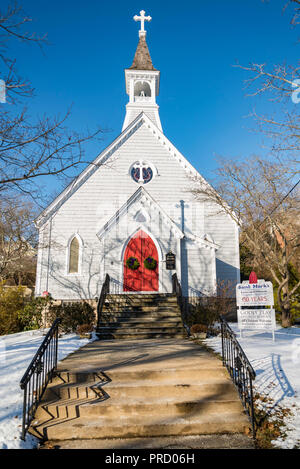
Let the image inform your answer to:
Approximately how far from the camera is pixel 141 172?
17.2 meters

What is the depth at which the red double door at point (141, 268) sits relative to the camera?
15.2 metres

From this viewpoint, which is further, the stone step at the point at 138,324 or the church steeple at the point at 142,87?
the church steeple at the point at 142,87

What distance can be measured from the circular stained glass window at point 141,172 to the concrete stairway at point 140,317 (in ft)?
20.9

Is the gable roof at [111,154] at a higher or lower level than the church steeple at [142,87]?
lower

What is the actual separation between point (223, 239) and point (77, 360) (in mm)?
11397

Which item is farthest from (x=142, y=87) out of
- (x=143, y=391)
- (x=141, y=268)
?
(x=143, y=391)

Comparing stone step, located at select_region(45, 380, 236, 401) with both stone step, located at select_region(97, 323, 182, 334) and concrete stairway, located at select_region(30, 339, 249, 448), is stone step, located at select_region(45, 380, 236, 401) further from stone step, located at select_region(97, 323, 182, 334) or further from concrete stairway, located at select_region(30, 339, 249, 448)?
stone step, located at select_region(97, 323, 182, 334)

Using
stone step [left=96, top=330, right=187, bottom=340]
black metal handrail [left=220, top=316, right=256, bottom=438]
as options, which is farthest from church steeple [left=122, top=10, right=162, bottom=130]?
black metal handrail [left=220, top=316, right=256, bottom=438]

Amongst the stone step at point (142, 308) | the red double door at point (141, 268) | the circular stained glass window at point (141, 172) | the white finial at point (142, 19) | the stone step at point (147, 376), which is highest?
the white finial at point (142, 19)

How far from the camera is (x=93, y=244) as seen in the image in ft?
53.7

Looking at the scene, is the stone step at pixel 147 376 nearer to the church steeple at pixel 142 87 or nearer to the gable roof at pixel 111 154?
the gable roof at pixel 111 154

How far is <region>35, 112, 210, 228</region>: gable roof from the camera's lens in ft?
54.2

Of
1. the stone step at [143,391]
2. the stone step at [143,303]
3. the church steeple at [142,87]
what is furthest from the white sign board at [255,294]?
the church steeple at [142,87]
